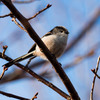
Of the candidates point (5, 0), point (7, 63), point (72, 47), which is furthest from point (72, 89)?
point (72, 47)

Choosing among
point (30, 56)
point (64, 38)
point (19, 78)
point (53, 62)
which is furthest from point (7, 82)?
point (64, 38)

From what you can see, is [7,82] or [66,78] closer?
[66,78]

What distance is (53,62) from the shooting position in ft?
5.65

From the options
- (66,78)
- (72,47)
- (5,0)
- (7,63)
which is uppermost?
(72,47)

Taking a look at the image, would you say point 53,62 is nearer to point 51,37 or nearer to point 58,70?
point 58,70

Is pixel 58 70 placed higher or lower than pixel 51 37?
lower

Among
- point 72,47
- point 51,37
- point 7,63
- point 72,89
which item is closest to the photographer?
point 72,89

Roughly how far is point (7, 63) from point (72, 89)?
75cm

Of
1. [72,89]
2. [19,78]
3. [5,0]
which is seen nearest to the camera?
[5,0]

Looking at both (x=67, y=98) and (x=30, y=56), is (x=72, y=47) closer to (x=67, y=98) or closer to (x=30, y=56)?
(x=30, y=56)

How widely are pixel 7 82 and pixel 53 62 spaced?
27.7 inches

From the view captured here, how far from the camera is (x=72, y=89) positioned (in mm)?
1673

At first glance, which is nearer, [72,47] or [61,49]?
[61,49]

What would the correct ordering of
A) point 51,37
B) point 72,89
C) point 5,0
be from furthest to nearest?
point 51,37, point 72,89, point 5,0
